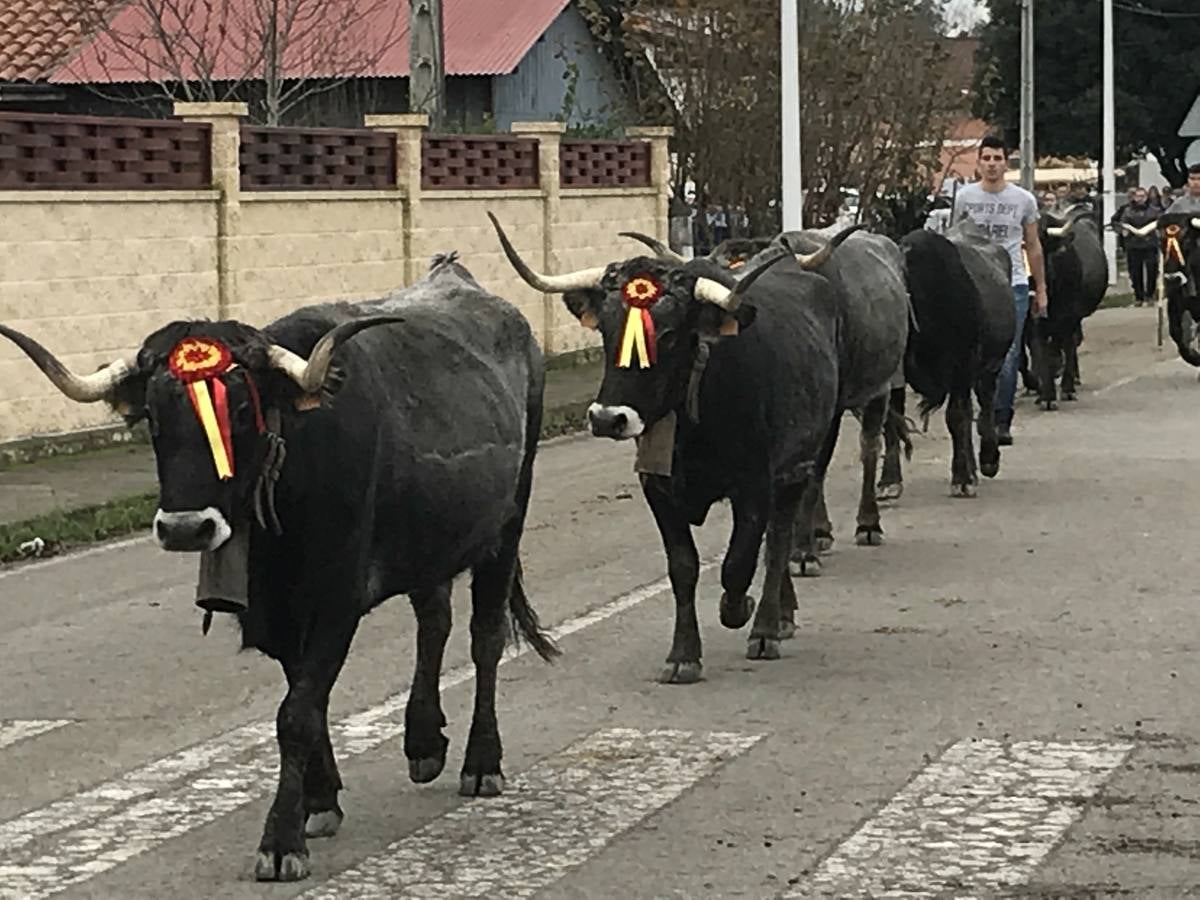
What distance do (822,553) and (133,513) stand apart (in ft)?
14.9

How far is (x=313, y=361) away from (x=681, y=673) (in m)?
3.53

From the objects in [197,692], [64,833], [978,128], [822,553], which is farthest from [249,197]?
[978,128]

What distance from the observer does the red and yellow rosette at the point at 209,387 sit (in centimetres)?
723

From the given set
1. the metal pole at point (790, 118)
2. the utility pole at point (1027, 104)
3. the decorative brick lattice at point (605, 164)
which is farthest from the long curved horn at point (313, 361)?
the utility pole at point (1027, 104)

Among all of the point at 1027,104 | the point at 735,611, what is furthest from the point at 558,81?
the point at 735,611

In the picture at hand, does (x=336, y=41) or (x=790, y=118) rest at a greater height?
(x=336, y=41)

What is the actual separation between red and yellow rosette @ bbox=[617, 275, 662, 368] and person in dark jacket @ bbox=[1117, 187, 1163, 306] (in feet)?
91.9

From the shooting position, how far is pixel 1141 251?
135 ft

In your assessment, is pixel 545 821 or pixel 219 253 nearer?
pixel 545 821

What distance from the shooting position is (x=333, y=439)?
7680mm

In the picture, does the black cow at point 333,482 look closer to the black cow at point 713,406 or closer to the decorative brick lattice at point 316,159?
the black cow at point 713,406

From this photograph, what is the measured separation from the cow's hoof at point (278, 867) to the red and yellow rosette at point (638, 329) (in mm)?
3142

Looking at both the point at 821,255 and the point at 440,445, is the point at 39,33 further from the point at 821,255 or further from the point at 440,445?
the point at 440,445

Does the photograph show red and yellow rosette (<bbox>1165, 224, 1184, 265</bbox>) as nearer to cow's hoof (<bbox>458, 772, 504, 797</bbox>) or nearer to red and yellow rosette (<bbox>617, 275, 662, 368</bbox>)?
red and yellow rosette (<bbox>617, 275, 662, 368</bbox>)
